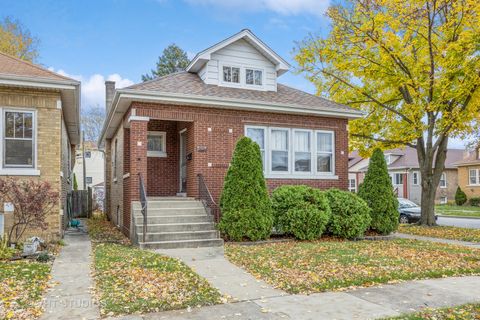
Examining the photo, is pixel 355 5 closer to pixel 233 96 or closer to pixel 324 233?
pixel 233 96

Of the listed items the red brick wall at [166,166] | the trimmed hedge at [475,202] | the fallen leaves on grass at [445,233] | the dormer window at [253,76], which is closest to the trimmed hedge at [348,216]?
the fallen leaves on grass at [445,233]

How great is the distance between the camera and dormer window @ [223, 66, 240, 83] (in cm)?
1402

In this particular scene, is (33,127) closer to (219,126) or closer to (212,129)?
(212,129)

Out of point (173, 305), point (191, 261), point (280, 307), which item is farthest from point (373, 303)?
point (191, 261)

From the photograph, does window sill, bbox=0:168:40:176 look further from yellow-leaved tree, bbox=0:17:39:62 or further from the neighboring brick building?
the neighboring brick building

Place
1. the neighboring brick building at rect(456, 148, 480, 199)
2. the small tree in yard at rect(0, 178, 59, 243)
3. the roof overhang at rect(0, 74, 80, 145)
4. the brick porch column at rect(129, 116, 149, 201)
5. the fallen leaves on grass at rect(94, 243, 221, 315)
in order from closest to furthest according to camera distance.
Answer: the fallen leaves on grass at rect(94, 243, 221, 315), the small tree in yard at rect(0, 178, 59, 243), the roof overhang at rect(0, 74, 80, 145), the brick porch column at rect(129, 116, 149, 201), the neighboring brick building at rect(456, 148, 480, 199)

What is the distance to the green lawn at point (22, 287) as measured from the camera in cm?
511

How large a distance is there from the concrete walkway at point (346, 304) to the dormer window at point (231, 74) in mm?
9250

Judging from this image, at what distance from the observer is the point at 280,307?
5.46m

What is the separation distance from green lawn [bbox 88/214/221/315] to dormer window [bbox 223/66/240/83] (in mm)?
7039

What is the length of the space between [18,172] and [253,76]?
26.4 feet

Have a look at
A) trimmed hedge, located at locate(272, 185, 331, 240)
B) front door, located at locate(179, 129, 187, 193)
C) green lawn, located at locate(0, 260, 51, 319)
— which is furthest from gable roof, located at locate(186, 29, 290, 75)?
green lawn, located at locate(0, 260, 51, 319)

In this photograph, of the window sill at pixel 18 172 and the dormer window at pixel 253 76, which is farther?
the dormer window at pixel 253 76

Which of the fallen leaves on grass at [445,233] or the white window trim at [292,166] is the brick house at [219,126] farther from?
the fallen leaves on grass at [445,233]
